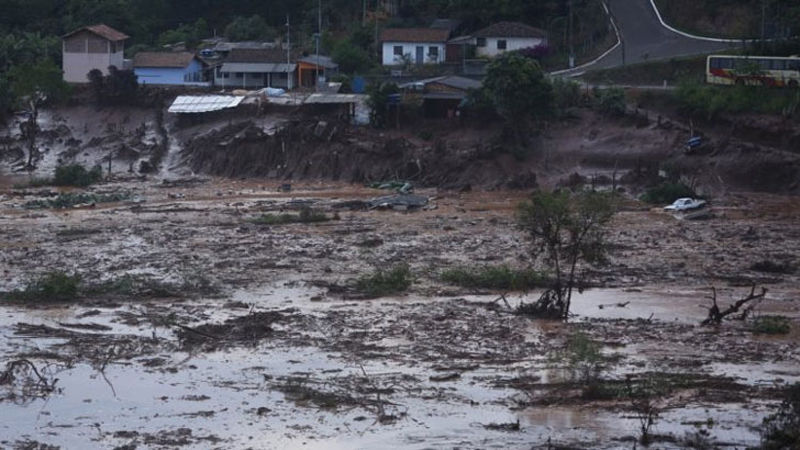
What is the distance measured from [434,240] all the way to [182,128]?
21.2 metres

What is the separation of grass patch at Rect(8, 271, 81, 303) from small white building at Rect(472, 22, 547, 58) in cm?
3423

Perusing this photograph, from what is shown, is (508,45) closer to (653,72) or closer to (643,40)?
(643,40)

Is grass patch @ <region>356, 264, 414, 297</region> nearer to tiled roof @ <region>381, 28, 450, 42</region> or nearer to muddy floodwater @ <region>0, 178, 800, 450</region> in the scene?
muddy floodwater @ <region>0, 178, 800, 450</region>

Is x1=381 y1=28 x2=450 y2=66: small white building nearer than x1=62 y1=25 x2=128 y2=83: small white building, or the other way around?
x1=62 y1=25 x2=128 y2=83: small white building

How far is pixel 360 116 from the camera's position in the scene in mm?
50938

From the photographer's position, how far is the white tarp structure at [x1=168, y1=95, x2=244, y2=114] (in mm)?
52562

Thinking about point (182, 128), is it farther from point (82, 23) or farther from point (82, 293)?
point (82, 293)

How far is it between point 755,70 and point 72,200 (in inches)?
995

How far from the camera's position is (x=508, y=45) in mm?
58750

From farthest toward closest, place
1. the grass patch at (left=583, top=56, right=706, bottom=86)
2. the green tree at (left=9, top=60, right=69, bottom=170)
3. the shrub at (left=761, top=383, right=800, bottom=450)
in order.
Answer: the grass patch at (left=583, top=56, right=706, bottom=86) → the green tree at (left=9, top=60, right=69, bottom=170) → the shrub at (left=761, top=383, right=800, bottom=450)

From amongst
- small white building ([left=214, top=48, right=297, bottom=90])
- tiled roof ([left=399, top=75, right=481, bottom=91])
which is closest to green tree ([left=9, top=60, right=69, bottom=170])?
small white building ([left=214, top=48, right=297, bottom=90])

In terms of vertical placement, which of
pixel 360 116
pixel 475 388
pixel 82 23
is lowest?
pixel 475 388

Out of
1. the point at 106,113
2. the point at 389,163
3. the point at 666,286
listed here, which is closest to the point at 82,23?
the point at 106,113

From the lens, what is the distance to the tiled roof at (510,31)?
58.7 m
